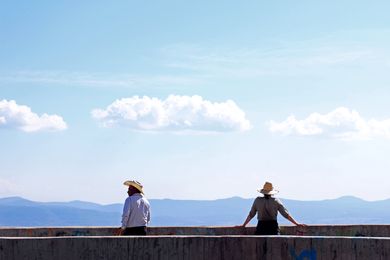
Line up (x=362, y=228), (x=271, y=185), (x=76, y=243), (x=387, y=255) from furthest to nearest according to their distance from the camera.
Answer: (x=362, y=228) < (x=271, y=185) < (x=76, y=243) < (x=387, y=255)

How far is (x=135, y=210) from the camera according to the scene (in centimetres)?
1423

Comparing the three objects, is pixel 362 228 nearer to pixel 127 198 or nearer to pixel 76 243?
pixel 127 198

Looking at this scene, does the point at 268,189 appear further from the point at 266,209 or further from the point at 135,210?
the point at 135,210

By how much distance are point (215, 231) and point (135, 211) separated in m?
3.81

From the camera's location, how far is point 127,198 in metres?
14.3

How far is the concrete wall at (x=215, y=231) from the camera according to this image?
56.9 ft

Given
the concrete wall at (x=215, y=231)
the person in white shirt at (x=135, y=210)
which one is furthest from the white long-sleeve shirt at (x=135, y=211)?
the concrete wall at (x=215, y=231)

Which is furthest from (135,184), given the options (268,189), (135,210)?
(268,189)

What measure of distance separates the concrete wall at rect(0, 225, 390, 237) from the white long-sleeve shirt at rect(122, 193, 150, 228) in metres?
3.14

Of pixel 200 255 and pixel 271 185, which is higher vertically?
pixel 271 185

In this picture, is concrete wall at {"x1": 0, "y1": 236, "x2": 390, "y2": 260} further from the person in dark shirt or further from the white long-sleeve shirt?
the person in dark shirt

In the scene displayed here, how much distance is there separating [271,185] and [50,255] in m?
5.18

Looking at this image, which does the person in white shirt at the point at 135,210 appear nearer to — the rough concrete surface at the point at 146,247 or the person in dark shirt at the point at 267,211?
the person in dark shirt at the point at 267,211

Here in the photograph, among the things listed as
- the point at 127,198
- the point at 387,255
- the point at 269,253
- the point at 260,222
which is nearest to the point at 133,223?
the point at 127,198
